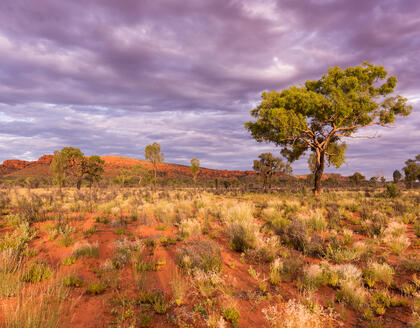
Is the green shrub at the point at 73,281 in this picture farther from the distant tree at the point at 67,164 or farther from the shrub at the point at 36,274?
the distant tree at the point at 67,164

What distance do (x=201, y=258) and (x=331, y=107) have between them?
1940 cm

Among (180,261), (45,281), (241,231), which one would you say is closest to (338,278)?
(241,231)

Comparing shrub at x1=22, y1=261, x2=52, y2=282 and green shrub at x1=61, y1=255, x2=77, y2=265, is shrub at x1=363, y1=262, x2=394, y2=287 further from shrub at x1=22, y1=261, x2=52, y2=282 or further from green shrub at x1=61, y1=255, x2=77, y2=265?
green shrub at x1=61, y1=255, x2=77, y2=265

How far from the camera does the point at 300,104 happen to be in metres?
21.0

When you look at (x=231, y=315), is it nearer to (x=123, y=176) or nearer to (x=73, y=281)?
(x=73, y=281)

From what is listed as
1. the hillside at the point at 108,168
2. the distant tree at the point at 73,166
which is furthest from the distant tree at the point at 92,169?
the hillside at the point at 108,168

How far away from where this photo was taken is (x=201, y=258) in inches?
252

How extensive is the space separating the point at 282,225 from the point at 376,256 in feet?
13.0

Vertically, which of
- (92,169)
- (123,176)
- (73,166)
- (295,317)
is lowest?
(295,317)

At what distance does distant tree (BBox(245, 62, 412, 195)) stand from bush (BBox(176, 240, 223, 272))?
15.7 metres

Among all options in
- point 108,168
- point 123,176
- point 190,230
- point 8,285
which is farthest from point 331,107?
point 108,168

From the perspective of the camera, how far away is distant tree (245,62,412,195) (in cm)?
2006

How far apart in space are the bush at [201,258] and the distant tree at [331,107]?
15.7 m

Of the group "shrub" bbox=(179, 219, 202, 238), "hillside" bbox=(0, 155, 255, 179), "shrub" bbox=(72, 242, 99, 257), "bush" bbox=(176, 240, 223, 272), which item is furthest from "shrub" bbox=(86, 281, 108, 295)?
"hillside" bbox=(0, 155, 255, 179)
